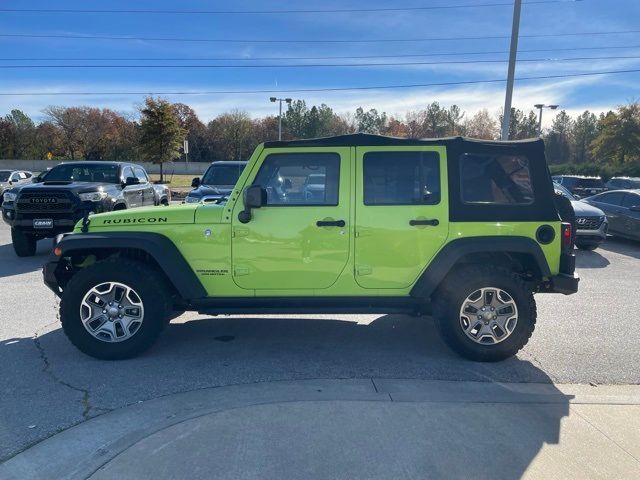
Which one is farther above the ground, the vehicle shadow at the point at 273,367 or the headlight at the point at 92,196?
the headlight at the point at 92,196

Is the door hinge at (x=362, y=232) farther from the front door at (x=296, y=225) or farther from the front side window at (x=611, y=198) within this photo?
the front side window at (x=611, y=198)

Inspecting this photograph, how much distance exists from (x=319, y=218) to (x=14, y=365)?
2996 millimetres

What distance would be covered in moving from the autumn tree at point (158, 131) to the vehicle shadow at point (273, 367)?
32892 millimetres

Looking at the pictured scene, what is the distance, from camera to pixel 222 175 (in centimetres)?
1263

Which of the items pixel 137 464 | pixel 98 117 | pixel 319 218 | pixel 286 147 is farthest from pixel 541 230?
pixel 98 117

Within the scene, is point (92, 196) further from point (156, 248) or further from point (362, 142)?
point (362, 142)

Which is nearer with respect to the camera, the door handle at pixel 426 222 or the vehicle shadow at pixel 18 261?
the door handle at pixel 426 222

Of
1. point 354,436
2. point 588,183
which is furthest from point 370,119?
point 354,436

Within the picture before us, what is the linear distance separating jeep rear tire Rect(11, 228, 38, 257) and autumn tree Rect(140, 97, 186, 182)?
27184mm

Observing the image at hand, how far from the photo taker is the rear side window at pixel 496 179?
15.6ft

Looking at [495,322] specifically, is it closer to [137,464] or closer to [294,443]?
[294,443]

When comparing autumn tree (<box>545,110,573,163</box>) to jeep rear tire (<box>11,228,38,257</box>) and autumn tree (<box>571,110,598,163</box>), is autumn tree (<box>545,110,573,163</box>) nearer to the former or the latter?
autumn tree (<box>571,110,598,163</box>)

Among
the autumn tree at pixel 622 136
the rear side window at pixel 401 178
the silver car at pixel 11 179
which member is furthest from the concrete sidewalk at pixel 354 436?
the autumn tree at pixel 622 136

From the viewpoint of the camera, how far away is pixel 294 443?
127 inches
